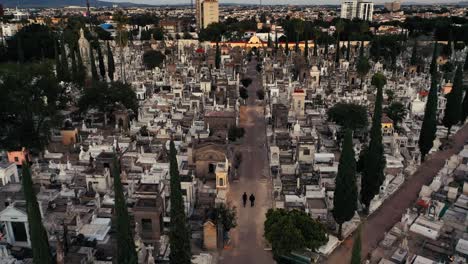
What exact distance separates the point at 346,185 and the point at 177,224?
8.93 meters

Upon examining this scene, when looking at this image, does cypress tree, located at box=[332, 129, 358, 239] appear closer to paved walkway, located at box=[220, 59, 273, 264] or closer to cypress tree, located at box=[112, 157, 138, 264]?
paved walkway, located at box=[220, 59, 273, 264]

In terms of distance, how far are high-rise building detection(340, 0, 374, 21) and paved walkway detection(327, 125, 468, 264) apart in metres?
155

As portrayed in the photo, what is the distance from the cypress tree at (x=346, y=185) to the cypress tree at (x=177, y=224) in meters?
8.32

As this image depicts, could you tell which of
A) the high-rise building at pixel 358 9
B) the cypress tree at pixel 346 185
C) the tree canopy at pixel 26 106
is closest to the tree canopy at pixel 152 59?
the tree canopy at pixel 26 106

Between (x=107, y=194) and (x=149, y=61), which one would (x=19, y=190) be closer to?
(x=107, y=194)

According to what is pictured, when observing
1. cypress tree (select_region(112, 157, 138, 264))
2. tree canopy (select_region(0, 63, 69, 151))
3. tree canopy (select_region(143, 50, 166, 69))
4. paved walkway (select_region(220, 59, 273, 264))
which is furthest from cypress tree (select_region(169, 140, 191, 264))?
tree canopy (select_region(143, 50, 166, 69))

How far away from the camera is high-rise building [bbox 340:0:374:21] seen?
17688 centimetres

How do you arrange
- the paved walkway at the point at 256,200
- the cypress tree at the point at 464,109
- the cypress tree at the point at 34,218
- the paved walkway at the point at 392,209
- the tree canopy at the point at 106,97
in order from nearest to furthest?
the cypress tree at the point at 34,218 < the paved walkway at the point at 256,200 < the paved walkway at the point at 392,209 < the tree canopy at the point at 106,97 < the cypress tree at the point at 464,109

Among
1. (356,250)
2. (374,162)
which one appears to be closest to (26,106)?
(374,162)

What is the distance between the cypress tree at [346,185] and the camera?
19.9 meters

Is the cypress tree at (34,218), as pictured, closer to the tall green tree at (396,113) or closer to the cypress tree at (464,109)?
the tall green tree at (396,113)

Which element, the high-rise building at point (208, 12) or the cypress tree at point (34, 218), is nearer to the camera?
the cypress tree at point (34, 218)

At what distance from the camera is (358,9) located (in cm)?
17838

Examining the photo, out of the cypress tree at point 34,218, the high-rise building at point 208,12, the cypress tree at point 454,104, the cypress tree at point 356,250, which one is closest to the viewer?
the cypress tree at point 356,250
